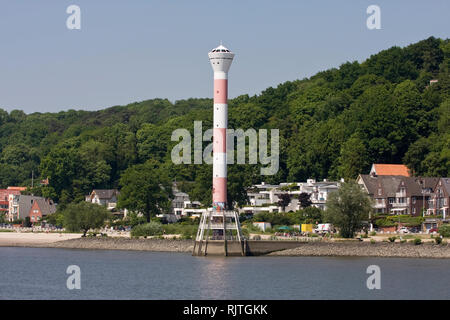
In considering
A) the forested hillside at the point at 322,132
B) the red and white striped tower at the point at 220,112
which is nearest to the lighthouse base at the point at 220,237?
the red and white striped tower at the point at 220,112

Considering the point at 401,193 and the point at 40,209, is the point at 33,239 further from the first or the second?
the point at 401,193

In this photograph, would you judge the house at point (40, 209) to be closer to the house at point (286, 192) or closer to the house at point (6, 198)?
the house at point (6, 198)

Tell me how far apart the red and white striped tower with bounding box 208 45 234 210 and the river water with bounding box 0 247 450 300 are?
7.77m

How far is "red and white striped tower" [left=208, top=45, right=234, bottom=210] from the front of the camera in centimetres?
9456

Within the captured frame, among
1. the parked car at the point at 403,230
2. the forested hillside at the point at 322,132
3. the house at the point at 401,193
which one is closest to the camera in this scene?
the parked car at the point at 403,230

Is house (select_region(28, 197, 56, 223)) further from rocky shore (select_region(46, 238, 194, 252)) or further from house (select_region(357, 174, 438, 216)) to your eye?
house (select_region(357, 174, 438, 216))

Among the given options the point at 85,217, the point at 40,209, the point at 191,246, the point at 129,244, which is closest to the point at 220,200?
the point at 191,246

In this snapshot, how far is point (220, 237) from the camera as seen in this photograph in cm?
9512

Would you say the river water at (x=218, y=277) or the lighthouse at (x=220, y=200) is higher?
the lighthouse at (x=220, y=200)

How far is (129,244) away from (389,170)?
37.9 meters

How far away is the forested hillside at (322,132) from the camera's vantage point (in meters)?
130

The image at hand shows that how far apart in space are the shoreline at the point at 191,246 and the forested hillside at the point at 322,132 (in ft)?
60.5
